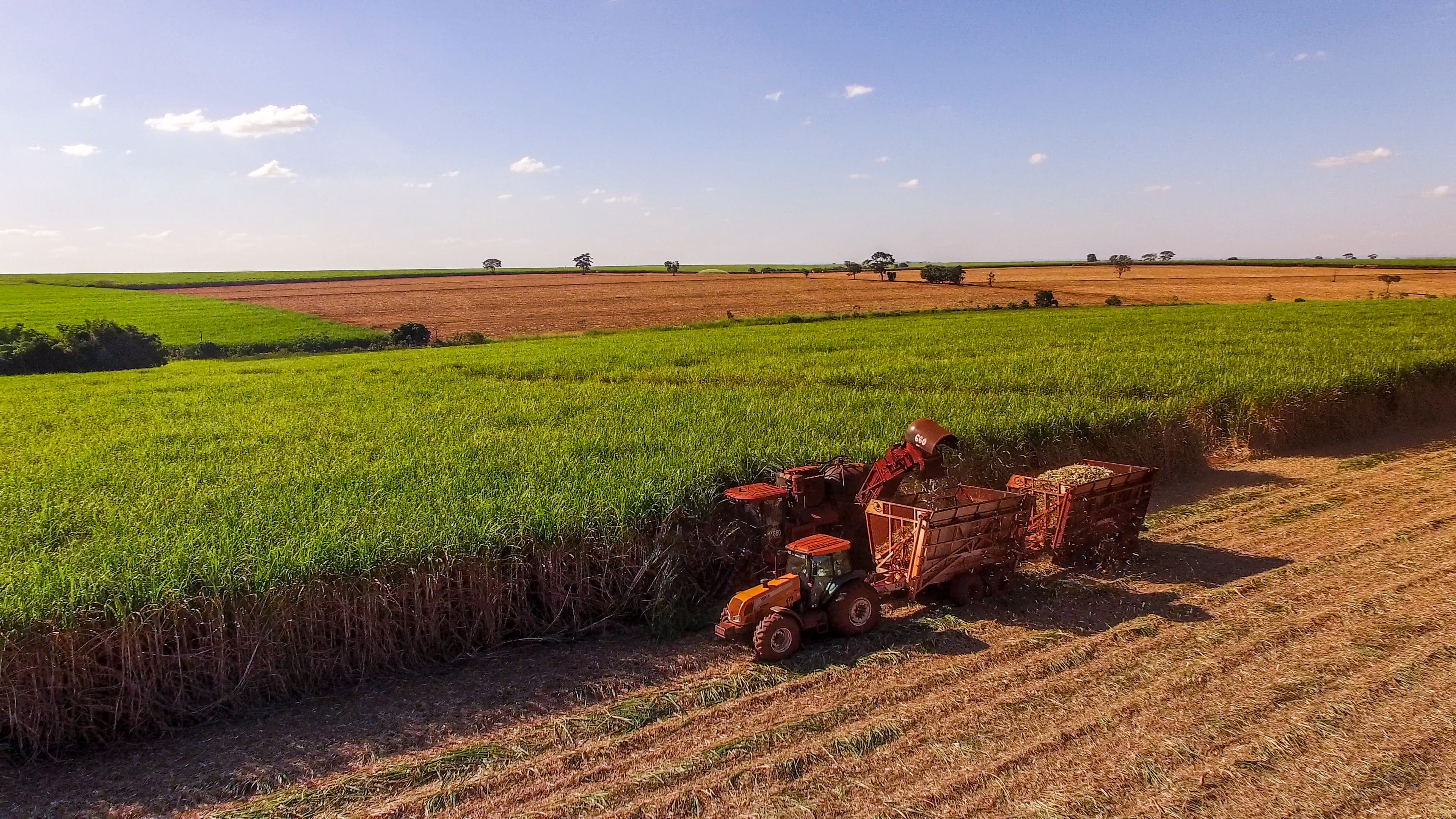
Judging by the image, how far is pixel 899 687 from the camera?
17.6 ft

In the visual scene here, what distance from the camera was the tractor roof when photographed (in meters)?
6.07

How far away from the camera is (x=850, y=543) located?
22.7ft

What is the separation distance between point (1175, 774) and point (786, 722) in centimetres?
213

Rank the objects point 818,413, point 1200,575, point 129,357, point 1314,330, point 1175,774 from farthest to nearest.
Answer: point 129,357 < point 1314,330 < point 818,413 < point 1200,575 < point 1175,774

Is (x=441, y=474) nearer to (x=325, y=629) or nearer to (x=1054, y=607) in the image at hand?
(x=325, y=629)

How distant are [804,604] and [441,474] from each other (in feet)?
13.4

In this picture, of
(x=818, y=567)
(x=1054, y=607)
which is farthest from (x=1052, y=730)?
(x=1054, y=607)

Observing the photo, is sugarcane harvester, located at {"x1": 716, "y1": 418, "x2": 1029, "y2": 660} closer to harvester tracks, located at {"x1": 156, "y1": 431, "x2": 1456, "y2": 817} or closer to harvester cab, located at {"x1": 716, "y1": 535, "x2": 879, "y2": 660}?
harvester cab, located at {"x1": 716, "y1": 535, "x2": 879, "y2": 660}

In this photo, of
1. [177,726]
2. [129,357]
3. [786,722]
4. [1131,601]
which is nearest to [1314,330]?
[1131,601]

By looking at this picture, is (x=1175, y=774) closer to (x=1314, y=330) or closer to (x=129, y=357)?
(x=1314, y=330)

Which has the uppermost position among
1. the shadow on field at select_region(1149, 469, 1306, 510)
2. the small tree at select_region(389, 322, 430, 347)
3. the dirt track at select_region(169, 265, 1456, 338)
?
the dirt track at select_region(169, 265, 1456, 338)

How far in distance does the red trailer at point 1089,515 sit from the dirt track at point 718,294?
3571 cm

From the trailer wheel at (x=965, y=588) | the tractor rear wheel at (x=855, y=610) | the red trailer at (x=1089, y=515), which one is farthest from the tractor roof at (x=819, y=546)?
the red trailer at (x=1089, y=515)

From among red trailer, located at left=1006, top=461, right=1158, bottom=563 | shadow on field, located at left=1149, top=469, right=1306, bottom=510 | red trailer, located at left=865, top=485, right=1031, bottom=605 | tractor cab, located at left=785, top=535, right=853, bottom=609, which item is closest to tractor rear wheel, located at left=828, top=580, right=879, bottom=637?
tractor cab, located at left=785, top=535, right=853, bottom=609
